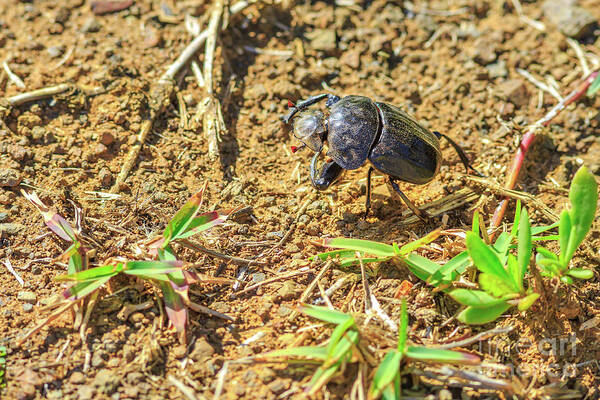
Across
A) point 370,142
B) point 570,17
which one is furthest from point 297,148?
point 570,17

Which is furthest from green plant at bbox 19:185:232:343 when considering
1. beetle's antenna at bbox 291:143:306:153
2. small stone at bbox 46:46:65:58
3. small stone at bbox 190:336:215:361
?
small stone at bbox 46:46:65:58

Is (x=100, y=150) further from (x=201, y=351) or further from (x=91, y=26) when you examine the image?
(x=201, y=351)

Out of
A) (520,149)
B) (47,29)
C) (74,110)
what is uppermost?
(47,29)

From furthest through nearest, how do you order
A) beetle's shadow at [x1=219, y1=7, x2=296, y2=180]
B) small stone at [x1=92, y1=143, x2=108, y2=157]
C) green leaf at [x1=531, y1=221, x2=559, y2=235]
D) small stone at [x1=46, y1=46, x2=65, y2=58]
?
1. small stone at [x1=46, y1=46, x2=65, y2=58]
2. beetle's shadow at [x1=219, y1=7, x2=296, y2=180]
3. small stone at [x1=92, y1=143, x2=108, y2=157]
4. green leaf at [x1=531, y1=221, x2=559, y2=235]

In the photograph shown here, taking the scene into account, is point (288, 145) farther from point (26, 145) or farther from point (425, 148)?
point (26, 145)

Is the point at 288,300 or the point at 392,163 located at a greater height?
the point at 392,163

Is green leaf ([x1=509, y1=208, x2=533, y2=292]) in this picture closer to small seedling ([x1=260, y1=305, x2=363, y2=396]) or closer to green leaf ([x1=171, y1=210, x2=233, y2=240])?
small seedling ([x1=260, y1=305, x2=363, y2=396])

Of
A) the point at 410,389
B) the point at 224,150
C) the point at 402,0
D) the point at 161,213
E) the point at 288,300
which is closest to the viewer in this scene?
the point at 410,389

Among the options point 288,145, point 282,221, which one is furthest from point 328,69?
point 282,221
